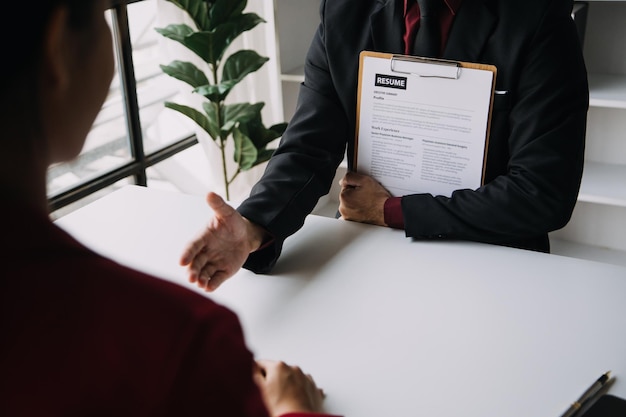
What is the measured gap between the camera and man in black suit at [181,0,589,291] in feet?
4.77

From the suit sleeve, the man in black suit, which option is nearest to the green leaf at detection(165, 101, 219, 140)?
the man in black suit

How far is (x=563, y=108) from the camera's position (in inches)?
57.7

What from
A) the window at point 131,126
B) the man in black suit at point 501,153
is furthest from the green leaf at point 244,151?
the man in black suit at point 501,153

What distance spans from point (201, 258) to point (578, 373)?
0.65m

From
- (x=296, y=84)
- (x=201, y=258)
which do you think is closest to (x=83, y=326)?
(x=201, y=258)

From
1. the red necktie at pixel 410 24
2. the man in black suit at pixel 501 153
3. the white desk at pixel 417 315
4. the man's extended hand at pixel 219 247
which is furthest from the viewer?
the red necktie at pixel 410 24

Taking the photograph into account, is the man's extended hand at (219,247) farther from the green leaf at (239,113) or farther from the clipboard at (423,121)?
the green leaf at (239,113)

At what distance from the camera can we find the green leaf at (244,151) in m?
2.59

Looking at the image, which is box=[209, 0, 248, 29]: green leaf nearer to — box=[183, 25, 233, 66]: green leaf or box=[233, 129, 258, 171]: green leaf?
box=[183, 25, 233, 66]: green leaf

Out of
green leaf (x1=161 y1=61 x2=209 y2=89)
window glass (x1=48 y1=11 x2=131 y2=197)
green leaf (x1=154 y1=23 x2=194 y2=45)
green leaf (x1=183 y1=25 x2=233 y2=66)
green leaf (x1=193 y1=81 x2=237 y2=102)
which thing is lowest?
window glass (x1=48 y1=11 x2=131 y2=197)

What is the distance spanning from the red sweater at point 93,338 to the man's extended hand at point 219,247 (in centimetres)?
79

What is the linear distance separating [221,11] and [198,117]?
38 centimetres

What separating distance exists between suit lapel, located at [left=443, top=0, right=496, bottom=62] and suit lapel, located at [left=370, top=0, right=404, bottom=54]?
0.12 metres

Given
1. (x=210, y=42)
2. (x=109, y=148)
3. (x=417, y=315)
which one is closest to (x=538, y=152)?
(x=417, y=315)
